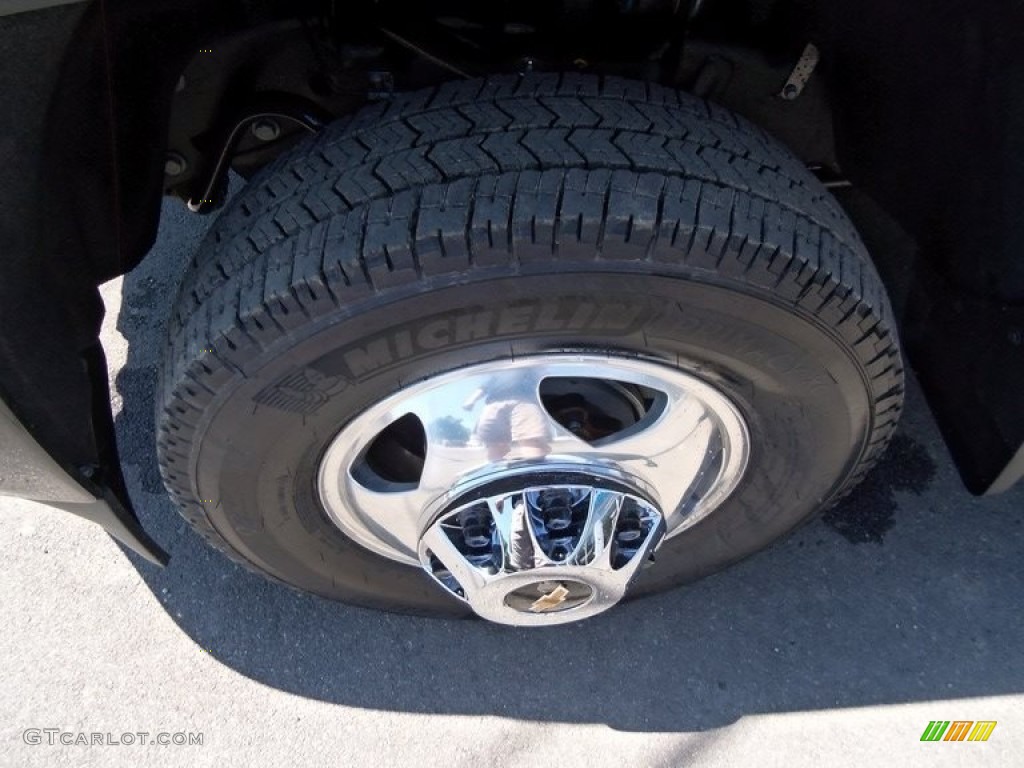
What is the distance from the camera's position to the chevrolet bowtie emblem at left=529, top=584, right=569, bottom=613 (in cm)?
168

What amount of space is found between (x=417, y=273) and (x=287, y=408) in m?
0.34

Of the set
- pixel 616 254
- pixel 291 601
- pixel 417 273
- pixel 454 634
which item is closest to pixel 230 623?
pixel 291 601

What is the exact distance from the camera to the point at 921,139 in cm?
147

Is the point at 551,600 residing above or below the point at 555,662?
above
